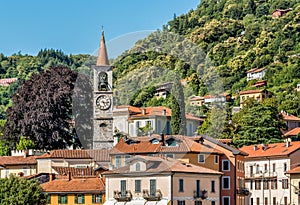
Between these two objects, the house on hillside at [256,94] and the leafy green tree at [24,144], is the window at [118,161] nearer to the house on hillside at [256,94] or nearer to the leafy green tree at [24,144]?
the leafy green tree at [24,144]

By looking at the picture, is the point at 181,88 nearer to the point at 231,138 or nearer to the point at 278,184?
the point at 278,184

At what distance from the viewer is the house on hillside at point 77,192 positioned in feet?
228

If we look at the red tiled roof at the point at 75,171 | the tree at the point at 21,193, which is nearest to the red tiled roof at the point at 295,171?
the red tiled roof at the point at 75,171

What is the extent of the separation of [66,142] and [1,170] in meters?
6.31

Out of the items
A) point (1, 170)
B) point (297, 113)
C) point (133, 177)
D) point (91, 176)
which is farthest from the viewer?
point (297, 113)

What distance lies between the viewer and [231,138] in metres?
96.1

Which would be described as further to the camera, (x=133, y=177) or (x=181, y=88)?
(x=133, y=177)

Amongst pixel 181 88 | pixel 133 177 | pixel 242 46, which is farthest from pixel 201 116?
pixel 242 46

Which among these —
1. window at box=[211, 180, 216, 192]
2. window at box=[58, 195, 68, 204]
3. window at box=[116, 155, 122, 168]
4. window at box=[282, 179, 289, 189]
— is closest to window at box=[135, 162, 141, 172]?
window at box=[116, 155, 122, 168]

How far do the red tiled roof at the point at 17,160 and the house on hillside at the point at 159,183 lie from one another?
14188mm

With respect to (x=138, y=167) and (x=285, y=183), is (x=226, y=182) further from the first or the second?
(x=285, y=183)

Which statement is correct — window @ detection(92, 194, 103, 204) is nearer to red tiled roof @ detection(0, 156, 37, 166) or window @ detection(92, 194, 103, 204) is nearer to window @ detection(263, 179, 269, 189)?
red tiled roof @ detection(0, 156, 37, 166)

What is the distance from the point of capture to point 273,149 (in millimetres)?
89750

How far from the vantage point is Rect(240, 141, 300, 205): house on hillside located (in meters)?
86.0
